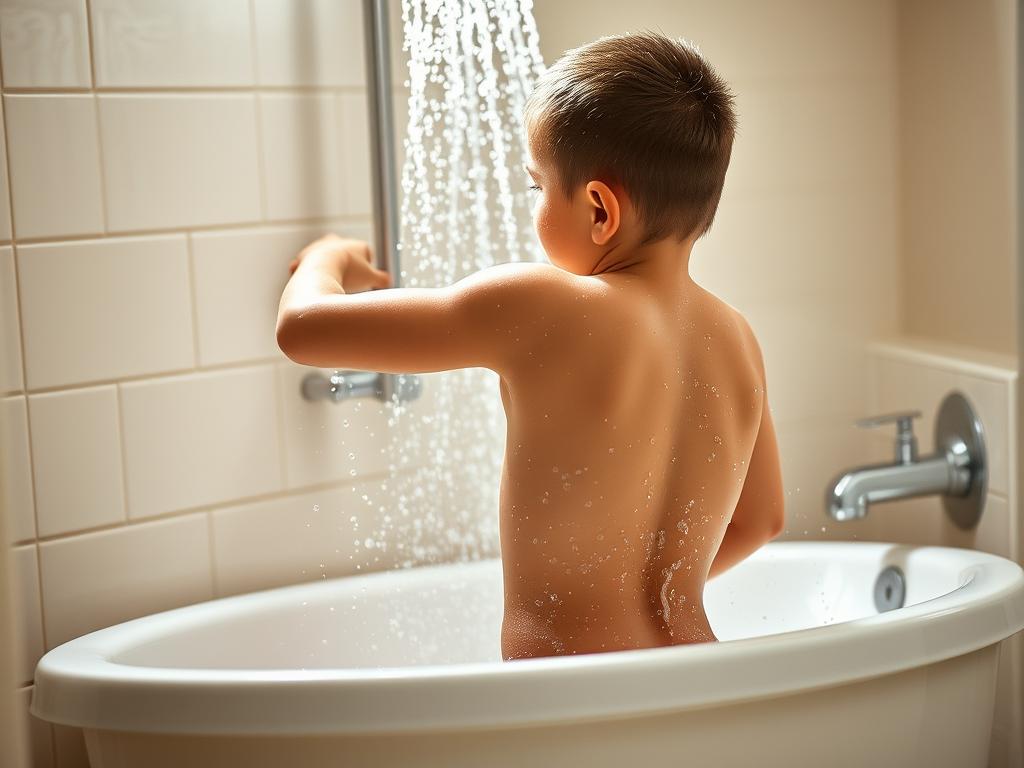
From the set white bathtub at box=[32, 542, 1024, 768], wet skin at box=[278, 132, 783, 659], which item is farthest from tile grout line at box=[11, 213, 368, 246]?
white bathtub at box=[32, 542, 1024, 768]

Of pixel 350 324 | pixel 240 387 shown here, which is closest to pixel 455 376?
pixel 240 387

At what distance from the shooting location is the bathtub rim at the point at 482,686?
3.07 ft

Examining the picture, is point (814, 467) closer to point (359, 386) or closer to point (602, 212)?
point (359, 386)

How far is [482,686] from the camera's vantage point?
3.09ft

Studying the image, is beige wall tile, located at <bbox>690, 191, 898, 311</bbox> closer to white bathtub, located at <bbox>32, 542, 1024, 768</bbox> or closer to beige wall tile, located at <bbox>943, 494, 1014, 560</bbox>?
beige wall tile, located at <bbox>943, 494, 1014, 560</bbox>

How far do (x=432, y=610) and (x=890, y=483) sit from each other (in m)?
0.61

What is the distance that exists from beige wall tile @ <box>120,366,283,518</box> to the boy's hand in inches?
6.6

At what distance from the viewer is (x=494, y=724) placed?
94cm

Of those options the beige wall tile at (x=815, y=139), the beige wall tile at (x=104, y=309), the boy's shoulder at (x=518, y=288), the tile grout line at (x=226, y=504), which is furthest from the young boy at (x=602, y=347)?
the beige wall tile at (x=815, y=139)

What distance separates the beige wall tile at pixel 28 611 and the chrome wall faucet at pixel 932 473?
96 cm

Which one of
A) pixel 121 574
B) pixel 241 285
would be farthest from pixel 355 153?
pixel 121 574

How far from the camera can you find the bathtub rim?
94cm

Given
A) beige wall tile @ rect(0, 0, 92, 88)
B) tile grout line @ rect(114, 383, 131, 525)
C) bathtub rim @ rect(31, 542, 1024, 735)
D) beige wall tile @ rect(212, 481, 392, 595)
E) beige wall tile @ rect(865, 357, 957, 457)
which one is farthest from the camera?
beige wall tile @ rect(865, 357, 957, 457)

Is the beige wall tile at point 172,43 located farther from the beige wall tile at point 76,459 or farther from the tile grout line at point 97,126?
the beige wall tile at point 76,459
